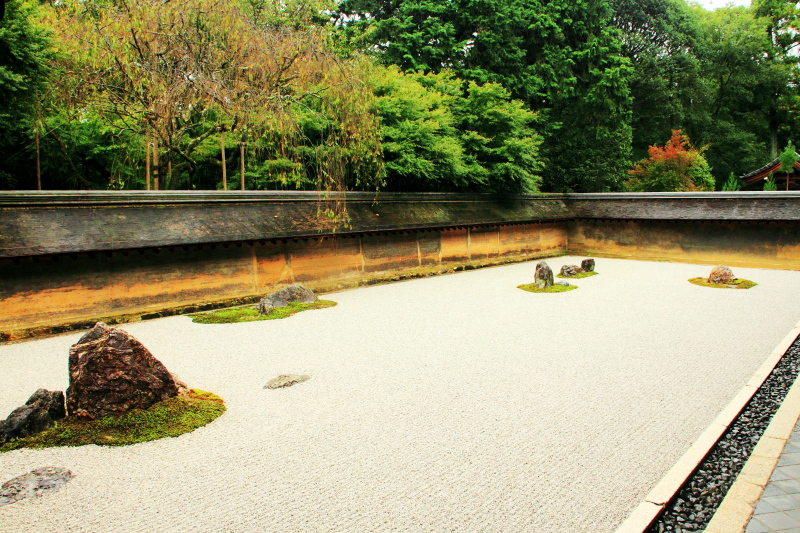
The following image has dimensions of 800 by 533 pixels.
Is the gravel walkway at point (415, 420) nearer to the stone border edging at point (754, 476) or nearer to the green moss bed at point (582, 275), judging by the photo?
the stone border edging at point (754, 476)

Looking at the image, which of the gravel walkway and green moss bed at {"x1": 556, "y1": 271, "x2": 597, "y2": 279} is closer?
the gravel walkway

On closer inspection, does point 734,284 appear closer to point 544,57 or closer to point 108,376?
point 108,376

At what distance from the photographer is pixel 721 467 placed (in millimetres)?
4168

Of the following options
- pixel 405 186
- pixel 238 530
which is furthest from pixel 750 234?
pixel 238 530

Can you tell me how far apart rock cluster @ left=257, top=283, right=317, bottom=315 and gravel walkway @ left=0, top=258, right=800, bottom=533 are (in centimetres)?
79

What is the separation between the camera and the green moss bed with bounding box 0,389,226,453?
4684mm

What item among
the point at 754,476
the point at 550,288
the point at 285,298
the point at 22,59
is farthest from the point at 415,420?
the point at 22,59

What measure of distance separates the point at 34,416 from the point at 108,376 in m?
0.69

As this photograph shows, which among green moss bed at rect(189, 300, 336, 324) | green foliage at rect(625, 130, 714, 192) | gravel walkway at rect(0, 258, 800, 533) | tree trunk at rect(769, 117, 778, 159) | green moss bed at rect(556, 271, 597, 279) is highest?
tree trunk at rect(769, 117, 778, 159)

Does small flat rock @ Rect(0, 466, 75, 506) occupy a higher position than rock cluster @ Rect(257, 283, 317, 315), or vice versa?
rock cluster @ Rect(257, 283, 317, 315)

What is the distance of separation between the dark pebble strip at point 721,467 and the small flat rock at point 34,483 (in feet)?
13.9

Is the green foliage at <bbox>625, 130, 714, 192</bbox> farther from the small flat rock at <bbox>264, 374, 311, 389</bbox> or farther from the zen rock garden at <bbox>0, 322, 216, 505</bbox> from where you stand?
the zen rock garden at <bbox>0, 322, 216, 505</bbox>

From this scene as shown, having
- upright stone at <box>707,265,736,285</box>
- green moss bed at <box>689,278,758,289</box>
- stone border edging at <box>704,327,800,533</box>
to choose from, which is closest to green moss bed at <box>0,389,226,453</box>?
stone border edging at <box>704,327,800,533</box>

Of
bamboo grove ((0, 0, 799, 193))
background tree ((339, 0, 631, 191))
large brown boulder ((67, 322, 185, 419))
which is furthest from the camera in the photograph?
background tree ((339, 0, 631, 191))
